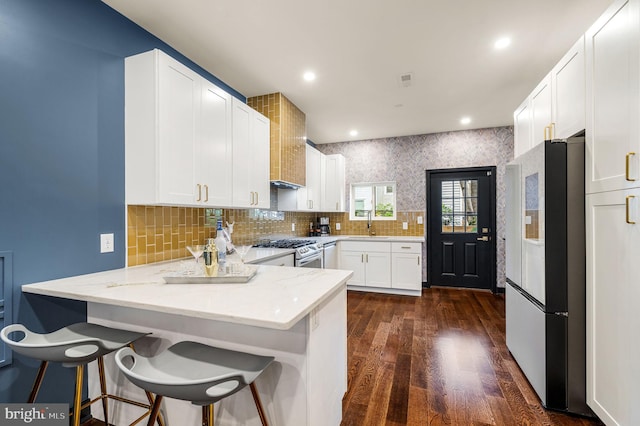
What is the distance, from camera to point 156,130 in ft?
6.09

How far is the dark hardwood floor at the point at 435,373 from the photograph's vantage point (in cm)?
175

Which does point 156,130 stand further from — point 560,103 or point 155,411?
point 560,103

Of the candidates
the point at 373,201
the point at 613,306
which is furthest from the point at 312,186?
the point at 613,306

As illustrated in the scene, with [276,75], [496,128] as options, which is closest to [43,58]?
[276,75]

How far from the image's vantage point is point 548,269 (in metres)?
1.77

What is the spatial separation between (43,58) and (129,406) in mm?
2019

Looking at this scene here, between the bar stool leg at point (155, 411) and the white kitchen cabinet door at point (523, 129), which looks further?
the white kitchen cabinet door at point (523, 129)

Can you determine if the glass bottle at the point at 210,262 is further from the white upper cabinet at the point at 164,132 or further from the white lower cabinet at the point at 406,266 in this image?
the white lower cabinet at the point at 406,266

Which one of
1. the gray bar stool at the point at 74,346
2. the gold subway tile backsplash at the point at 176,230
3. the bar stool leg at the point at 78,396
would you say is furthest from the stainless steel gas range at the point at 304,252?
the bar stool leg at the point at 78,396

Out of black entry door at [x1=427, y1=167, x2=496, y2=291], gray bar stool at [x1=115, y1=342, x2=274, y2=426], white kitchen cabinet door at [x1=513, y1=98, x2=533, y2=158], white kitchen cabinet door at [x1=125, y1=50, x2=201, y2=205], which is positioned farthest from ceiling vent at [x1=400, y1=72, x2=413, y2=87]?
gray bar stool at [x1=115, y1=342, x2=274, y2=426]

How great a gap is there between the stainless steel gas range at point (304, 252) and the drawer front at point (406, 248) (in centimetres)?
125

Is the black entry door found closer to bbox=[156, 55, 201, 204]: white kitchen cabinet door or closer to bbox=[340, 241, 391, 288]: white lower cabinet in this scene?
bbox=[340, 241, 391, 288]: white lower cabinet

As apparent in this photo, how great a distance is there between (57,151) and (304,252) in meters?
2.29

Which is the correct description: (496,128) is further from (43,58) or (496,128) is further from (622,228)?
(43,58)
